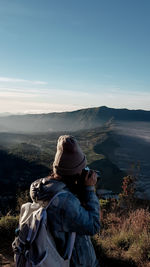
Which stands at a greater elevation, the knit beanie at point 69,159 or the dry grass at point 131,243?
the knit beanie at point 69,159

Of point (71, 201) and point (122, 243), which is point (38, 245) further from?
point (122, 243)

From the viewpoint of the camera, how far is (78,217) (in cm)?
171

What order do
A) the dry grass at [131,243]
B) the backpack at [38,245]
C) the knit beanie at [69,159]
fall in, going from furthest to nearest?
the dry grass at [131,243] → the knit beanie at [69,159] → the backpack at [38,245]

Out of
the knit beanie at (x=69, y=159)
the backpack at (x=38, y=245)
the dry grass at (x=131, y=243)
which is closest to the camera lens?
the backpack at (x=38, y=245)

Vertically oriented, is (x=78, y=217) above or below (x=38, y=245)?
above

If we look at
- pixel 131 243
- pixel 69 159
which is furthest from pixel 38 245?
pixel 131 243

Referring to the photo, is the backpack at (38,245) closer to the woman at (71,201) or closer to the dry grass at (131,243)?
the woman at (71,201)

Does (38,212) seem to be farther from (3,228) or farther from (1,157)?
(1,157)

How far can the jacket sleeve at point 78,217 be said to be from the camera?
1687 millimetres

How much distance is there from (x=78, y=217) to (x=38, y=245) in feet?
1.10

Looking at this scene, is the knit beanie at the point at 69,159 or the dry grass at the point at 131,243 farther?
the dry grass at the point at 131,243

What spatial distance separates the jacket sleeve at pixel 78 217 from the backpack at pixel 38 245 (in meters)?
0.08

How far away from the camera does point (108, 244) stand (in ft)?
13.2

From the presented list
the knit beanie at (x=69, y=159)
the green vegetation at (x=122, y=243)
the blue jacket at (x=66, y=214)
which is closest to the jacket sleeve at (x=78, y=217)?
the blue jacket at (x=66, y=214)
